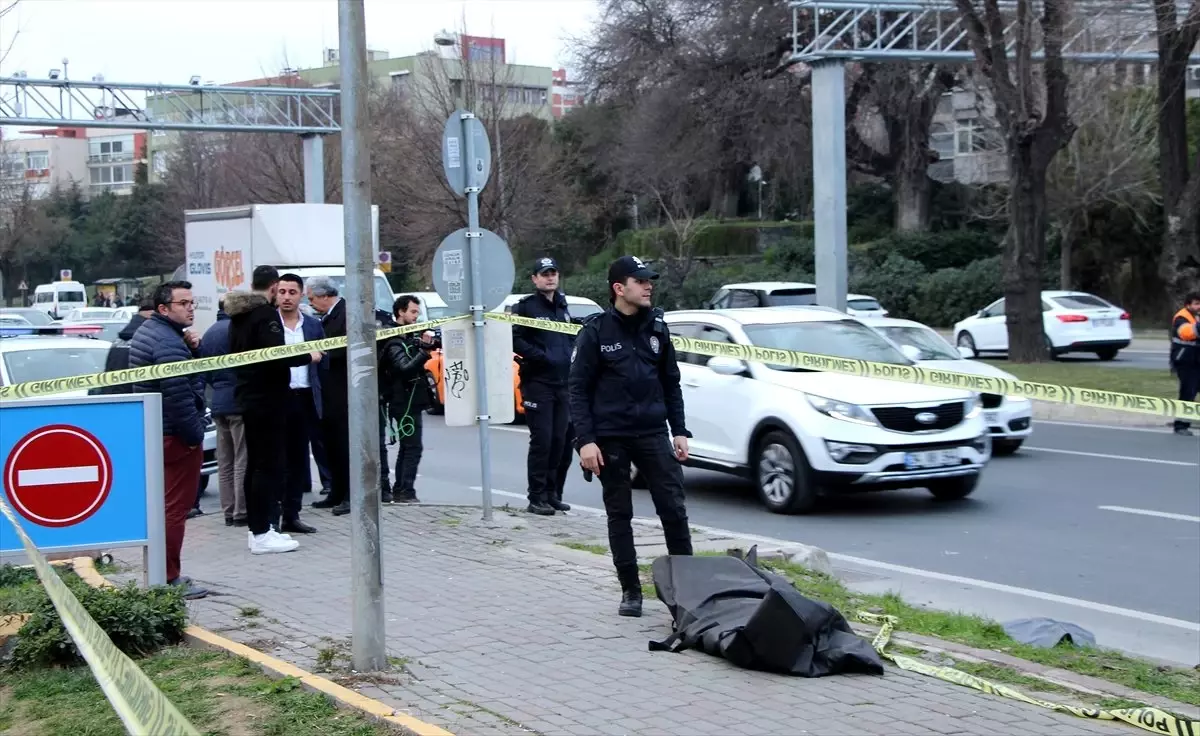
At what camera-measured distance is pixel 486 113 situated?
134ft

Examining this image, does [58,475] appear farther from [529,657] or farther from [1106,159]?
[1106,159]

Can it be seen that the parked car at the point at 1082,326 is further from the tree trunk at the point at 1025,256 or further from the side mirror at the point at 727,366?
the side mirror at the point at 727,366

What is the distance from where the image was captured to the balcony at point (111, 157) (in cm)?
13049

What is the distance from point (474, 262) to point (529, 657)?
175 inches

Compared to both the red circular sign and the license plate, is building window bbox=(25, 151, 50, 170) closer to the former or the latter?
the license plate

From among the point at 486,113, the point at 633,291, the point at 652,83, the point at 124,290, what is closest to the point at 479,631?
the point at 633,291

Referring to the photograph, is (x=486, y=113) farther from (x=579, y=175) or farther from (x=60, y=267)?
(x=60, y=267)

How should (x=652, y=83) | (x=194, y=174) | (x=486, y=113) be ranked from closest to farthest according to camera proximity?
1. (x=486, y=113)
2. (x=652, y=83)
3. (x=194, y=174)

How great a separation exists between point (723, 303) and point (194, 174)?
35688 millimetres

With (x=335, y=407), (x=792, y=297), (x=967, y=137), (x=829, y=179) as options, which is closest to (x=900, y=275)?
(x=967, y=137)

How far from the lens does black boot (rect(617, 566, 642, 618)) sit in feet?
23.2

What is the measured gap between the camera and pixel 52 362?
14.0m

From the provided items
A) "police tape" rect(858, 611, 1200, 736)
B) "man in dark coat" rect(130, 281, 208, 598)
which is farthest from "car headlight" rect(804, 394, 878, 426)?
"man in dark coat" rect(130, 281, 208, 598)

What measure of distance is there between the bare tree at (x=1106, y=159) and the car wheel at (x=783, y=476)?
29.0 metres
